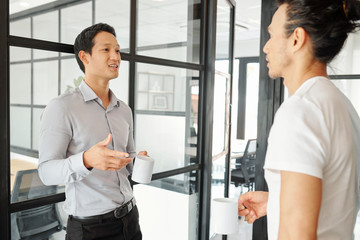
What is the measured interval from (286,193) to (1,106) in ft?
3.68

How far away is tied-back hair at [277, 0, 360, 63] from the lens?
82 cm

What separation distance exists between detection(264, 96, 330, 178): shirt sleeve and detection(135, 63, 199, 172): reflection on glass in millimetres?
1338

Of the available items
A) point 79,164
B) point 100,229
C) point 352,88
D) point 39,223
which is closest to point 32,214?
point 39,223

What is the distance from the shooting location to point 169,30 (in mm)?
2215

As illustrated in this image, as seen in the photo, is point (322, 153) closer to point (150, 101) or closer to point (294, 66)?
point (294, 66)

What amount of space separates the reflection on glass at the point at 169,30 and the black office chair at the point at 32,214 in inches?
37.1

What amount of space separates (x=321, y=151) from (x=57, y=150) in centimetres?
97

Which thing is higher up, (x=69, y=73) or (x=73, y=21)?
(x=73, y=21)

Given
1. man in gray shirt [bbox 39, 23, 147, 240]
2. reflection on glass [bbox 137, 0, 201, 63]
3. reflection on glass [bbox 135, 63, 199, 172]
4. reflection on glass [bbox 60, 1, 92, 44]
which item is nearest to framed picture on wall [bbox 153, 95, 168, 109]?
reflection on glass [bbox 135, 63, 199, 172]

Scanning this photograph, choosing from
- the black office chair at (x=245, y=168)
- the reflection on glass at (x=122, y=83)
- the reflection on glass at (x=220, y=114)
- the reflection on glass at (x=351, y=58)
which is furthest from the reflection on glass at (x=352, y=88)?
the black office chair at (x=245, y=168)

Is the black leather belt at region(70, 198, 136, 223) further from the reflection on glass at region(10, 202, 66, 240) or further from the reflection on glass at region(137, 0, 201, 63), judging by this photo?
the reflection on glass at region(137, 0, 201, 63)

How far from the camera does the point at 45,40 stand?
1435 millimetres

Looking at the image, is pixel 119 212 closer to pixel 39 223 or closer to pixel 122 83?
pixel 39 223

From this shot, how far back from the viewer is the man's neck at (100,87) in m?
1.47
